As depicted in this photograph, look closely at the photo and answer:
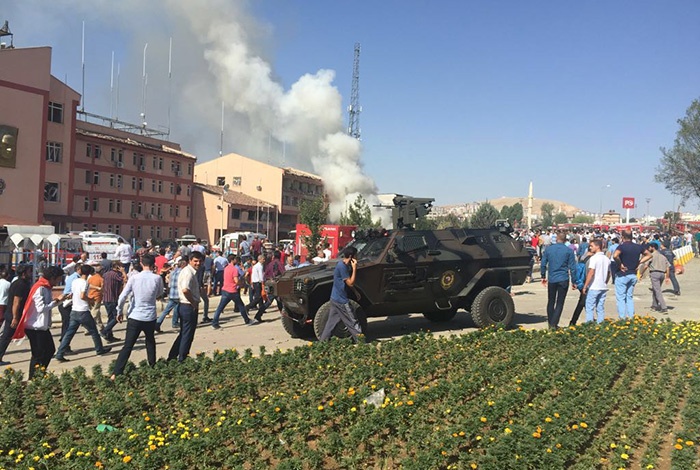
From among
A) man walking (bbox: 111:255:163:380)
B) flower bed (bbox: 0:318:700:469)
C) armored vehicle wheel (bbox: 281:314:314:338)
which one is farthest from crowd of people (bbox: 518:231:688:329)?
man walking (bbox: 111:255:163:380)

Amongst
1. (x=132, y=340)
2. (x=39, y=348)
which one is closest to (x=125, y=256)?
(x=39, y=348)

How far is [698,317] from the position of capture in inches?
Answer: 543

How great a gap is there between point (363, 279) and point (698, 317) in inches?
326

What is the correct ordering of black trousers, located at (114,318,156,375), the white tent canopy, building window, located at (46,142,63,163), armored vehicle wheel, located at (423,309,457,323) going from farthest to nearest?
building window, located at (46,142,63,163)
the white tent canopy
armored vehicle wheel, located at (423,309,457,323)
black trousers, located at (114,318,156,375)

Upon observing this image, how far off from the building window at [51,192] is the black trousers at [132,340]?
1489 inches

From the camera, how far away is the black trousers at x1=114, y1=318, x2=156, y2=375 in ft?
25.6

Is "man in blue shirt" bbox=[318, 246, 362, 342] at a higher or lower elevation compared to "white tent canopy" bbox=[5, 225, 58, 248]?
lower

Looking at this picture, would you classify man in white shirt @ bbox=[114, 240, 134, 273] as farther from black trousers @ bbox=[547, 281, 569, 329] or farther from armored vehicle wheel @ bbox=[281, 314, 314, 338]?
black trousers @ bbox=[547, 281, 569, 329]

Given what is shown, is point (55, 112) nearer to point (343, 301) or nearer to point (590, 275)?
point (343, 301)

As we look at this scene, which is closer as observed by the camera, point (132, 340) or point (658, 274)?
point (132, 340)

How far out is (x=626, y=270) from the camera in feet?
38.9

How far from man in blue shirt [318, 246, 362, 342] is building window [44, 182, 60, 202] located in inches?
1485

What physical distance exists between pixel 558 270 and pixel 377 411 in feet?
20.8

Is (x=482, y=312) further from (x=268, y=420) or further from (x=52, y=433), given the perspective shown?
(x=52, y=433)
